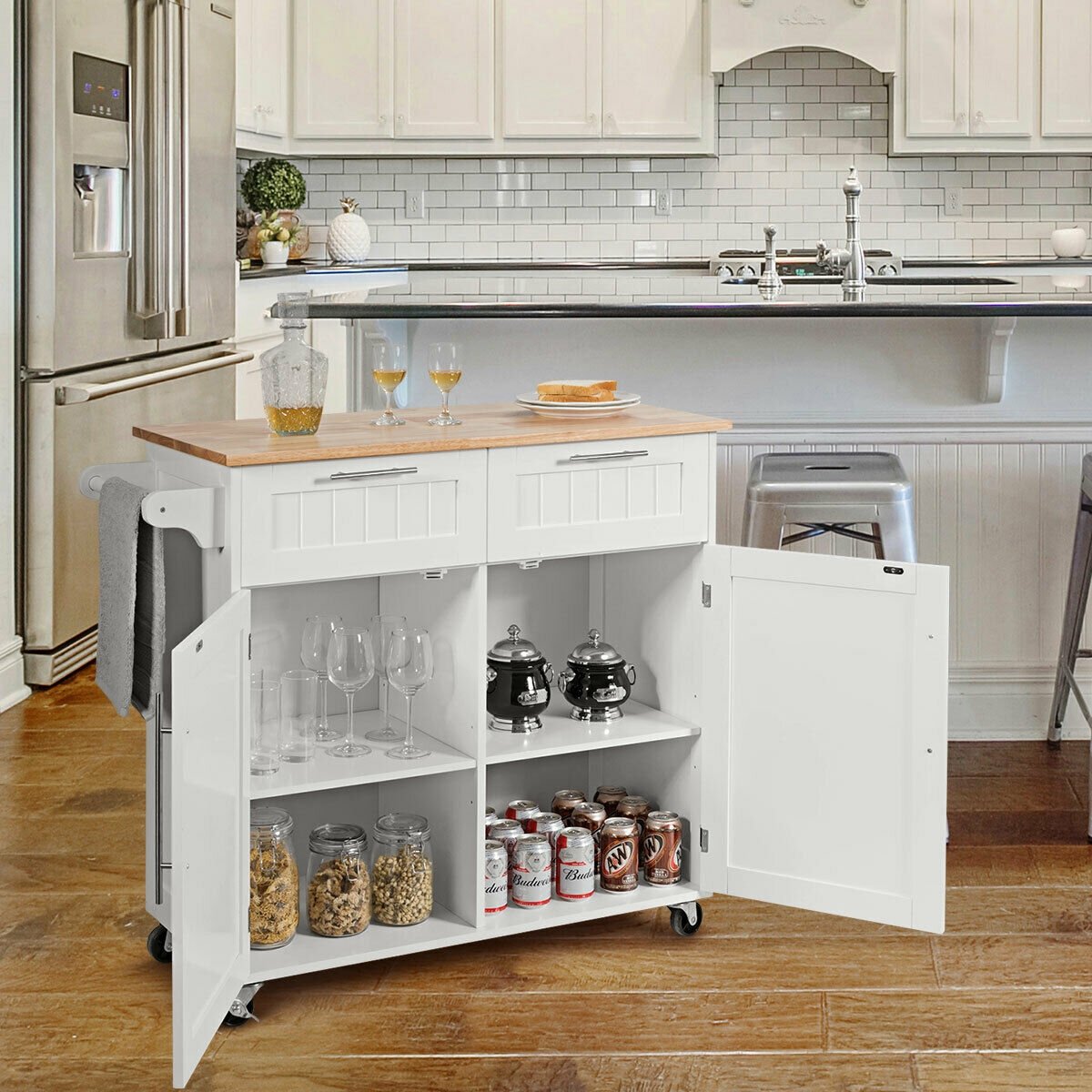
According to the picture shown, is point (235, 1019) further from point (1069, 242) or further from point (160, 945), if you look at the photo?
point (1069, 242)

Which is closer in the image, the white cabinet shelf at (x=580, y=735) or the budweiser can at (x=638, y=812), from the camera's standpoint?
the white cabinet shelf at (x=580, y=735)

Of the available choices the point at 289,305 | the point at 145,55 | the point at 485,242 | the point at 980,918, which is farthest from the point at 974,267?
the point at 289,305

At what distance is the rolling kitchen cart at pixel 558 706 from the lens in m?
2.03

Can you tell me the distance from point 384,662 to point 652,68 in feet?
14.0

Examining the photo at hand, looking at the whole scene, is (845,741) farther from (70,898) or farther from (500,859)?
(70,898)

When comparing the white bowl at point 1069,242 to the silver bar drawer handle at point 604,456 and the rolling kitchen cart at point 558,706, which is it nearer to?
the rolling kitchen cart at point 558,706

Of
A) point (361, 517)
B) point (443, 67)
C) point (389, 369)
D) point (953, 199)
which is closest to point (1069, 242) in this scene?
point (953, 199)

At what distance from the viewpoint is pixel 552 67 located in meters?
5.92

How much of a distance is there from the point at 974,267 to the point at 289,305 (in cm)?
437

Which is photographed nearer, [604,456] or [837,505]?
[604,456]

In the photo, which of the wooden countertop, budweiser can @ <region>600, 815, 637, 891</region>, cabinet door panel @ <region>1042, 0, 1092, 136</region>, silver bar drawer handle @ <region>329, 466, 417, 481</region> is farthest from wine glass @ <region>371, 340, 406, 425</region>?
cabinet door panel @ <region>1042, 0, 1092, 136</region>

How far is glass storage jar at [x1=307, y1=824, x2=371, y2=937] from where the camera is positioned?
2.21 m

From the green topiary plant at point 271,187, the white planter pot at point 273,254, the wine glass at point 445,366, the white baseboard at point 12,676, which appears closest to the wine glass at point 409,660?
the wine glass at point 445,366

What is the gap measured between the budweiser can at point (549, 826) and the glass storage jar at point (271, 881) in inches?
17.1
